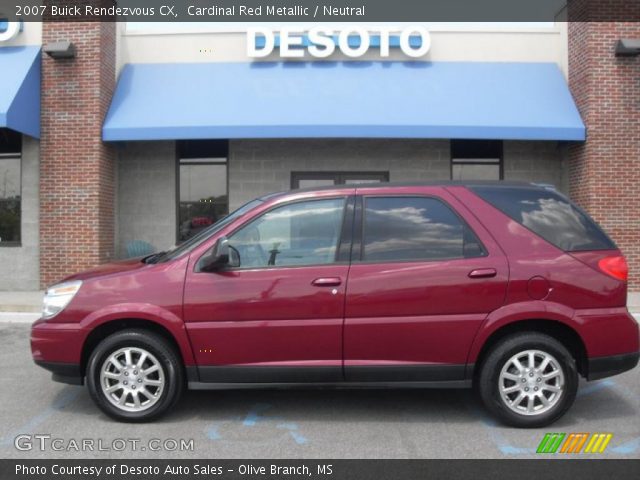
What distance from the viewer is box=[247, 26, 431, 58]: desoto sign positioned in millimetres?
11352

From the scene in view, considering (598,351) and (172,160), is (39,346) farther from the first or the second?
(172,160)

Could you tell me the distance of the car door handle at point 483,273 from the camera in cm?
438

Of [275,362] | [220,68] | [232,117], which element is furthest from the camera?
[220,68]

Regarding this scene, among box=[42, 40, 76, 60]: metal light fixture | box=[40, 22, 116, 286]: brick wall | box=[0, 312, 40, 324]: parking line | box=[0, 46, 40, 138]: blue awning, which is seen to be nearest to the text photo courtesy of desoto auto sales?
box=[0, 312, 40, 324]: parking line

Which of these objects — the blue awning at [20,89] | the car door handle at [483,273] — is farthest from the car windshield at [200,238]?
the blue awning at [20,89]

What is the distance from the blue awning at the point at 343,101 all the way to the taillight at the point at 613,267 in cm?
626

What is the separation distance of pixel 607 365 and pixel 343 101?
294 inches

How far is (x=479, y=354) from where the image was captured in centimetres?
449

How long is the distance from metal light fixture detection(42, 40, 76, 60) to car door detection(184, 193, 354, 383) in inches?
323

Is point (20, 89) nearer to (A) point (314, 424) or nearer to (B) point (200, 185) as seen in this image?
(B) point (200, 185)

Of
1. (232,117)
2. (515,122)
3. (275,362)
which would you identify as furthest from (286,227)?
(515,122)

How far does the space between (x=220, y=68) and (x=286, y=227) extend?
26.0 feet

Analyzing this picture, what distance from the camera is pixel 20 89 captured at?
10.2m
